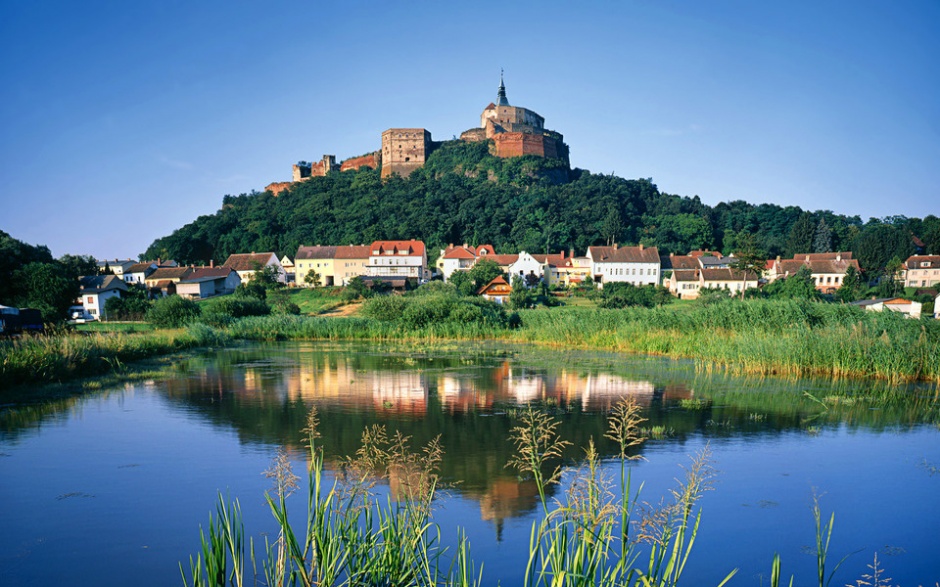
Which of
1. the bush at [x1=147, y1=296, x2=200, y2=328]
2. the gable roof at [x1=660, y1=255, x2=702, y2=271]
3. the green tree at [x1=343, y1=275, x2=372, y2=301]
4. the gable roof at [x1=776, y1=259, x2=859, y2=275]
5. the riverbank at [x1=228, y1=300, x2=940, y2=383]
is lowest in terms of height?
the riverbank at [x1=228, y1=300, x2=940, y2=383]

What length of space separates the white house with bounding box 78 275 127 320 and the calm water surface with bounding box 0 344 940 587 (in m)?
38.9

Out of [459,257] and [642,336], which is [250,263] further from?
[642,336]

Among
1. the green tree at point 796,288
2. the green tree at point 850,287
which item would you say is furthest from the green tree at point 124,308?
the green tree at point 850,287

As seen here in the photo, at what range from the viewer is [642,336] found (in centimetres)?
2386

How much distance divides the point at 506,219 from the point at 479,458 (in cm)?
8075

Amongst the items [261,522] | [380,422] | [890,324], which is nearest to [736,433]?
[380,422]

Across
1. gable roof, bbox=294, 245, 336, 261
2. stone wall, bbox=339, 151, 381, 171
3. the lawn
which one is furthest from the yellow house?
stone wall, bbox=339, 151, 381, 171

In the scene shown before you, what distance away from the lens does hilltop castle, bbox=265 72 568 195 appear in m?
105

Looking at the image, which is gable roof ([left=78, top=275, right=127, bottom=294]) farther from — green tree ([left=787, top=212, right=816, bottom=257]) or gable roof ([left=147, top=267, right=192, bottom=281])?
green tree ([left=787, top=212, right=816, bottom=257])

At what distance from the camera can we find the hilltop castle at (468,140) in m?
105

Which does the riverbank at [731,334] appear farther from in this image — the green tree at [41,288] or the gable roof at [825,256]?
the gable roof at [825,256]

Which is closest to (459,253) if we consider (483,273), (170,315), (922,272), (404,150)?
(483,273)

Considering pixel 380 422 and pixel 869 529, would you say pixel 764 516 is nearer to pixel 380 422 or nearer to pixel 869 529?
pixel 869 529

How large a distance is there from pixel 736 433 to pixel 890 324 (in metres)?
10.0
